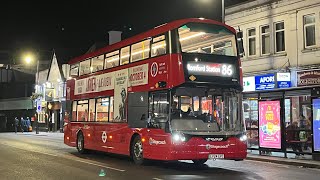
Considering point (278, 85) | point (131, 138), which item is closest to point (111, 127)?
point (131, 138)

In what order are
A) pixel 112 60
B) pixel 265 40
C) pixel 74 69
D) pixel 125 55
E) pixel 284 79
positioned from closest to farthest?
1. pixel 125 55
2. pixel 112 60
3. pixel 74 69
4. pixel 284 79
5. pixel 265 40

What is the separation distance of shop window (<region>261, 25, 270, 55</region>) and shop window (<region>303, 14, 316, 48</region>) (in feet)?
8.31

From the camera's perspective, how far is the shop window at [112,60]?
17156 mm

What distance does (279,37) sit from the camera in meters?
24.0

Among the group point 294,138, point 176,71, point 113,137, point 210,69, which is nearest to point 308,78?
point 294,138

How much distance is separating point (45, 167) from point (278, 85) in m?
13.6

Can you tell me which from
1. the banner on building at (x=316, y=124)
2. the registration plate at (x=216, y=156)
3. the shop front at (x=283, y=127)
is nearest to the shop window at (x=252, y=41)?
the shop front at (x=283, y=127)

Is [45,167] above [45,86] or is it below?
below

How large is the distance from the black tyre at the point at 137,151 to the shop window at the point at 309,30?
38.4 feet

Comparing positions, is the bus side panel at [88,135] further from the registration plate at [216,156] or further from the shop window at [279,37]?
the shop window at [279,37]

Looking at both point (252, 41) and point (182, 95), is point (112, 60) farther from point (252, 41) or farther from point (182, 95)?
point (252, 41)

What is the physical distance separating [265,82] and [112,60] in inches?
397

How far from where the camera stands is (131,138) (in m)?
15.4

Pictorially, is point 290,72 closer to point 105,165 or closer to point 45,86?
point 105,165
